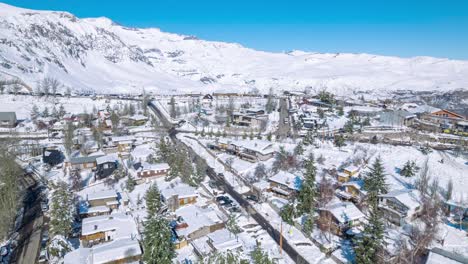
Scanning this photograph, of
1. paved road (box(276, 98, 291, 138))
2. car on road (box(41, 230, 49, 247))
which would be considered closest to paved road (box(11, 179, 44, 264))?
car on road (box(41, 230, 49, 247))

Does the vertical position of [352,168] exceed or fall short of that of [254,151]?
it falls short

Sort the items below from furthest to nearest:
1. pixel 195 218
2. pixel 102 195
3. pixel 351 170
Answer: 1. pixel 351 170
2. pixel 102 195
3. pixel 195 218

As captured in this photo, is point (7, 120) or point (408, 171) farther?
point (7, 120)

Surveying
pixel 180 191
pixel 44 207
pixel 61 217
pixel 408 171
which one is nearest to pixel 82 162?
pixel 44 207

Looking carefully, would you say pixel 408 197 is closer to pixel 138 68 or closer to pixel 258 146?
pixel 258 146

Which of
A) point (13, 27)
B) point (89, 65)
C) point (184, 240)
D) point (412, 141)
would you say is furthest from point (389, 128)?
point (13, 27)

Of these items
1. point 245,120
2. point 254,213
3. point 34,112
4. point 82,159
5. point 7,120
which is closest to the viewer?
point 254,213

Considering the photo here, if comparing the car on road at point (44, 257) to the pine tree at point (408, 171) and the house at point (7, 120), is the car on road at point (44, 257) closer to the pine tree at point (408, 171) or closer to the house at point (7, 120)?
the pine tree at point (408, 171)
